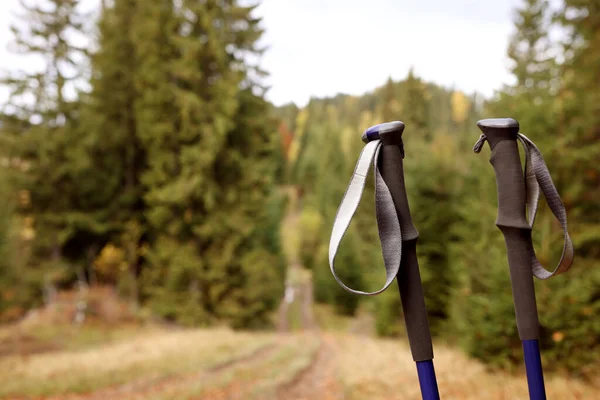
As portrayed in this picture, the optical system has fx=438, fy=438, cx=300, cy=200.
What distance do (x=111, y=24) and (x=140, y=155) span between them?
5893 millimetres

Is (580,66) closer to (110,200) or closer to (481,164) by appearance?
(481,164)

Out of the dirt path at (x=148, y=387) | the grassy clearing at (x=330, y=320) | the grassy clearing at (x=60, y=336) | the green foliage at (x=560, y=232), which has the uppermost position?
the green foliage at (x=560, y=232)

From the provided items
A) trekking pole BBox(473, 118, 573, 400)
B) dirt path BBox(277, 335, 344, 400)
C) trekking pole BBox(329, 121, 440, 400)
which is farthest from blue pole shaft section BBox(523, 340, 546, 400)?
dirt path BBox(277, 335, 344, 400)

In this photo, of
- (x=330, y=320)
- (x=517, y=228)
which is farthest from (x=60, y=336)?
(x=330, y=320)

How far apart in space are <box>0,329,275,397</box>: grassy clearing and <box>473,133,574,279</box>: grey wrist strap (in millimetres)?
7322

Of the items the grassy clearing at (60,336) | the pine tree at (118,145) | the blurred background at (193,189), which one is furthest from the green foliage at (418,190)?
the grassy clearing at (60,336)

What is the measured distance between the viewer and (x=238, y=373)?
7.44 metres

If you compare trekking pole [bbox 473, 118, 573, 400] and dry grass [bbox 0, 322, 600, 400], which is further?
dry grass [bbox 0, 322, 600, 400]

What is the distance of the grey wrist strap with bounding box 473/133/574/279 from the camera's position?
1.60 m

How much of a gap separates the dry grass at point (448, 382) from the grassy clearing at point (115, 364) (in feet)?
9.62

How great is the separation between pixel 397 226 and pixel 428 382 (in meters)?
0.55

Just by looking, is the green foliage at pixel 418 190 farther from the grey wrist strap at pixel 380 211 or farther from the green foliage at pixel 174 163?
the grey wrist strap at pixel 380 211

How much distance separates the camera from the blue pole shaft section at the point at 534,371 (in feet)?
5.08

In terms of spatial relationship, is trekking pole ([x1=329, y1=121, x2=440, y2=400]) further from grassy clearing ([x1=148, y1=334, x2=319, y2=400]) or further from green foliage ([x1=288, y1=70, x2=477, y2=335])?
green foliage ([x1=288, y1=70, x2=477, y2=335])
